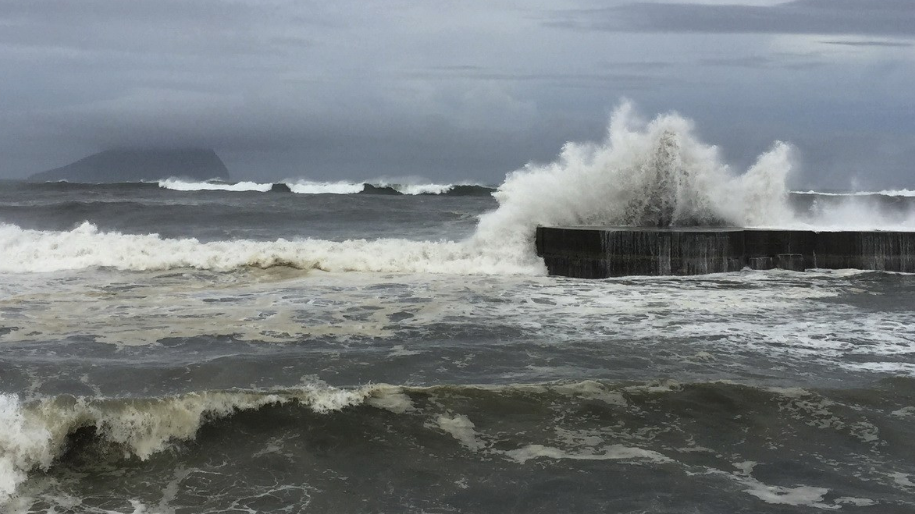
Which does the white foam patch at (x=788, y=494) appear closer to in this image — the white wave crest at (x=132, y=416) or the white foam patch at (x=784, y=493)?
the white foam patch at (x=784, y=493)

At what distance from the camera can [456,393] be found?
5785 millimetres

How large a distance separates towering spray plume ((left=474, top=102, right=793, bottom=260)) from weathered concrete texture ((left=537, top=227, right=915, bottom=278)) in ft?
6.44

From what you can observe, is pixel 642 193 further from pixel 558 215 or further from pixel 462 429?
pixel 462 429

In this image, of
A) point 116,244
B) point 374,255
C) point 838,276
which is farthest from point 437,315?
point 116,244

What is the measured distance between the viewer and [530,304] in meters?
9.41

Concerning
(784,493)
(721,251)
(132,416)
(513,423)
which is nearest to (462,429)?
(513,423)

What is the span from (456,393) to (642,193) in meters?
9.24

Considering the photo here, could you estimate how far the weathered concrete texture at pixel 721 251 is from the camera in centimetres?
1154

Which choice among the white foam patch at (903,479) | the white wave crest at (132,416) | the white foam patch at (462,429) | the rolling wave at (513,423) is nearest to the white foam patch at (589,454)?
the rolling wave at (513,423)

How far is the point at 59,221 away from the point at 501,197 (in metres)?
15.3

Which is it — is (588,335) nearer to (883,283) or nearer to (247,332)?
(247,332)

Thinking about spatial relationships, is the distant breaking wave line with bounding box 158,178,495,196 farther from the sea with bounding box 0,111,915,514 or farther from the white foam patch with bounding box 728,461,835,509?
the white foam patch with bounding box 728,461,835,509

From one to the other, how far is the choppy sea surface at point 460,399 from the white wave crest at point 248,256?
2.34m

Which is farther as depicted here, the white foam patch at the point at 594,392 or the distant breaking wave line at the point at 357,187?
the distant breaking wave line at the point at 357,187
